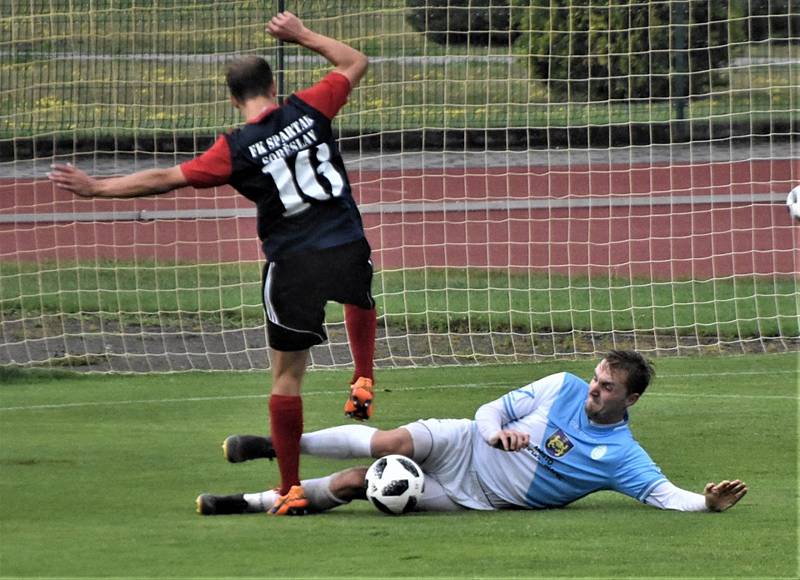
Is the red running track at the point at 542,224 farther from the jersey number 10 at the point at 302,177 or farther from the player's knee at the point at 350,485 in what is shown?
the player's knee at the point at 350,485

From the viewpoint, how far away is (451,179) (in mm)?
17594

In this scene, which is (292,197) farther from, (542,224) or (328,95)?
(542,224)

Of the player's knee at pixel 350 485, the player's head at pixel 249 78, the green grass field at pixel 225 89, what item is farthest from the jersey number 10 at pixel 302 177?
the green grass field at pixel 225 89

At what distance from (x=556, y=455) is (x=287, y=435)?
1.26 meters

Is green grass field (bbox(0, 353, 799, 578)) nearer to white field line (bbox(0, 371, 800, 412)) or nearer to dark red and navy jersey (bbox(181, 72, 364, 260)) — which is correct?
white field line (bbox(0, 371, 800, 412))

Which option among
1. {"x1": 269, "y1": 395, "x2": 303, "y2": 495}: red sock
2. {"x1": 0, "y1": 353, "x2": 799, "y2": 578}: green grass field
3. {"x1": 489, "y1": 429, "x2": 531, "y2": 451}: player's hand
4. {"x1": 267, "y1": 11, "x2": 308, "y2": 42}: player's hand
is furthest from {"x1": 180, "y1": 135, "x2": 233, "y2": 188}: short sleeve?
{"x1": 489, "y1": 429, "x2": 531, "y2": 451}: player's hand

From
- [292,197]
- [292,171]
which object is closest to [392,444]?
[292,197]

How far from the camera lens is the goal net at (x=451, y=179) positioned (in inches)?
609

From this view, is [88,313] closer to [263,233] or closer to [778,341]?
[778,341]

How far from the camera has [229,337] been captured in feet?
52.0

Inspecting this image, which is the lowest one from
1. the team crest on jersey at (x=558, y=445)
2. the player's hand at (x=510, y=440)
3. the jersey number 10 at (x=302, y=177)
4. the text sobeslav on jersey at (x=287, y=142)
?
the team crest on jersey at (x=558, y=445)

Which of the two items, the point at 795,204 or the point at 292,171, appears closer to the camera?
the point at 292,171

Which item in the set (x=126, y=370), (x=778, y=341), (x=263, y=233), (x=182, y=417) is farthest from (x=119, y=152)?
(x=263, y=233)

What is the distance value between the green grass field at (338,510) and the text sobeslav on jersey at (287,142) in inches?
65.9
